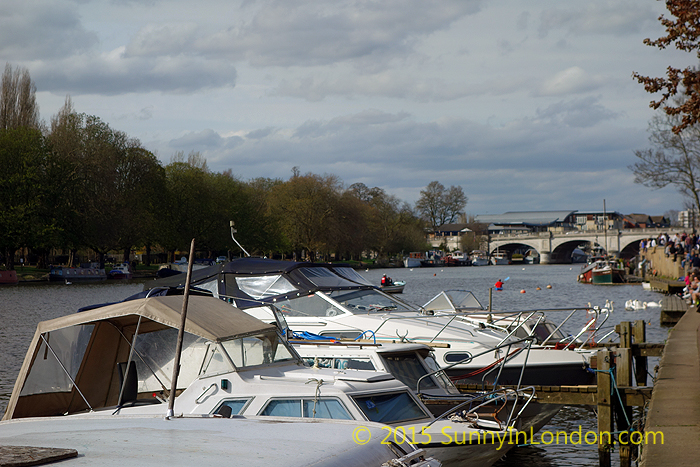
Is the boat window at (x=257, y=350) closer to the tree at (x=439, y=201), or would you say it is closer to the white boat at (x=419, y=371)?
the white boat at (x=419, y=371)

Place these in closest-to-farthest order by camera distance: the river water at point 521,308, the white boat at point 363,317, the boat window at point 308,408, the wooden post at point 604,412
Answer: the boat window at point 308,408 < the wooden post at point 604,412 < the river water at point 521,308 < the white boat at point 363,317

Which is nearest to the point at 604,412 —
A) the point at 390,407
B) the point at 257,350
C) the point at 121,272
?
the point at 390,407

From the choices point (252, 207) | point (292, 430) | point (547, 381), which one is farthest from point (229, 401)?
point (252, 207)

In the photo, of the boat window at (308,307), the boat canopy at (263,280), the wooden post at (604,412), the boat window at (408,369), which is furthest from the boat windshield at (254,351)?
the boat canopy at (263,280)

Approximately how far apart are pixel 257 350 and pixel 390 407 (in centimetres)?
186

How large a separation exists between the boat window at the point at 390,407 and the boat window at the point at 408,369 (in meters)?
1.76

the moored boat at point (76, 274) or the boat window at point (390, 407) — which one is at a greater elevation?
the boat window at point (390, 407)

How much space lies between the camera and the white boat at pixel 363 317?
12.8 meters

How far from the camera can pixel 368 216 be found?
105375mm

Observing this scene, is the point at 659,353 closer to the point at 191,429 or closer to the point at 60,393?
the point at 60,393

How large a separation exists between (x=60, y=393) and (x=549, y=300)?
131ft

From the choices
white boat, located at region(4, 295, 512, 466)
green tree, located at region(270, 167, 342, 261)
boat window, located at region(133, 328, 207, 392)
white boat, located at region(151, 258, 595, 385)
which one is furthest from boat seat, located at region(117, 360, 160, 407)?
green tree, located at region(270, 167, 342, 261)

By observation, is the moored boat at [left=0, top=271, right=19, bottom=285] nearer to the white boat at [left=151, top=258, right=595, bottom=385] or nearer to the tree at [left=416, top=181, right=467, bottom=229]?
the white boat at [left=151, top=258, right=595, bottom=385]

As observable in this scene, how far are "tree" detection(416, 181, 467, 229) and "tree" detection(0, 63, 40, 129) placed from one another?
94525mm
